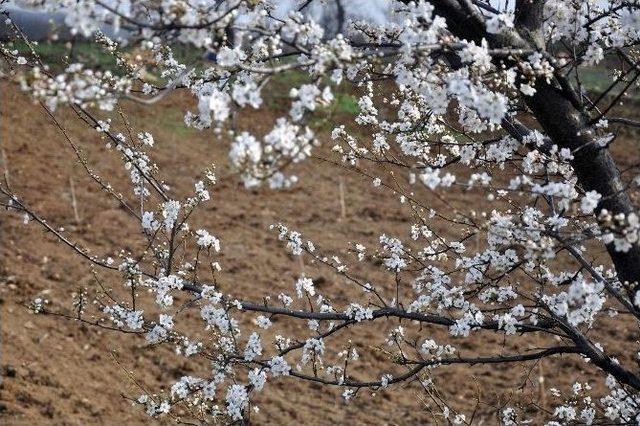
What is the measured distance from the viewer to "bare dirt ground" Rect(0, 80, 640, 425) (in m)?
5.80

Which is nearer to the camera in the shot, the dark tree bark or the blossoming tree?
the blossoming tree

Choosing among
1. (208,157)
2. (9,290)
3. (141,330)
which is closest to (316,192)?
(208,157)

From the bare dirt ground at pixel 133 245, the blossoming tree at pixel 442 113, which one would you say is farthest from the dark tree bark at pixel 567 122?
the bare dirt ground at pixel 133 245

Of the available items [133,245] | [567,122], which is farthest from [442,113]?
[133,245]

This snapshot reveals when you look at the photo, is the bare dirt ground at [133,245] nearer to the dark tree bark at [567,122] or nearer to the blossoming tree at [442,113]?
the blossoming tree at [442,113]

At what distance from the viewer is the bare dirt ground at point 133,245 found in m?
5.80

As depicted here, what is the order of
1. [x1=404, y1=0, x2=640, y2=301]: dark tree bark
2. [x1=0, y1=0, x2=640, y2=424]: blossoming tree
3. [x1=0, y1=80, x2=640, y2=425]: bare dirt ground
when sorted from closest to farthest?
[x1=0, y1=0, x2=640, y2=424]: blossoming tree
[x1=404, y1=0, x2=640, y2=301]: dark tree bark
[x1=0, y1=80, x2=640, y2=425]: bare dirt ground

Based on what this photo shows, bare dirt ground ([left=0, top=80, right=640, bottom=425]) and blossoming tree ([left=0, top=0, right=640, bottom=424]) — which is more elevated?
bare dirt ground ([left=0, top=80, right=640, bottom=425])

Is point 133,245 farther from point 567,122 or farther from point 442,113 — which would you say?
point 567,122

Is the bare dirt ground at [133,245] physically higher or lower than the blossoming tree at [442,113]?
higher

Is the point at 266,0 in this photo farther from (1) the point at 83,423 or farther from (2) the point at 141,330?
(1) the point at 83,423

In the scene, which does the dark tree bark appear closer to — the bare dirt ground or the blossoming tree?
the blossoming tree

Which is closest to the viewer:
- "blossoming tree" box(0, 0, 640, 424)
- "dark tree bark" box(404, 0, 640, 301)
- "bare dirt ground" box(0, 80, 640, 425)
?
"blossoming tree" box(0, 0, 640, 424)

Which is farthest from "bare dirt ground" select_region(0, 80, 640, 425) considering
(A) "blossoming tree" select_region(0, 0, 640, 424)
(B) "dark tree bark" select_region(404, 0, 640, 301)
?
(B) "dark tree bark" select_region(404, 0, 640, 301)
